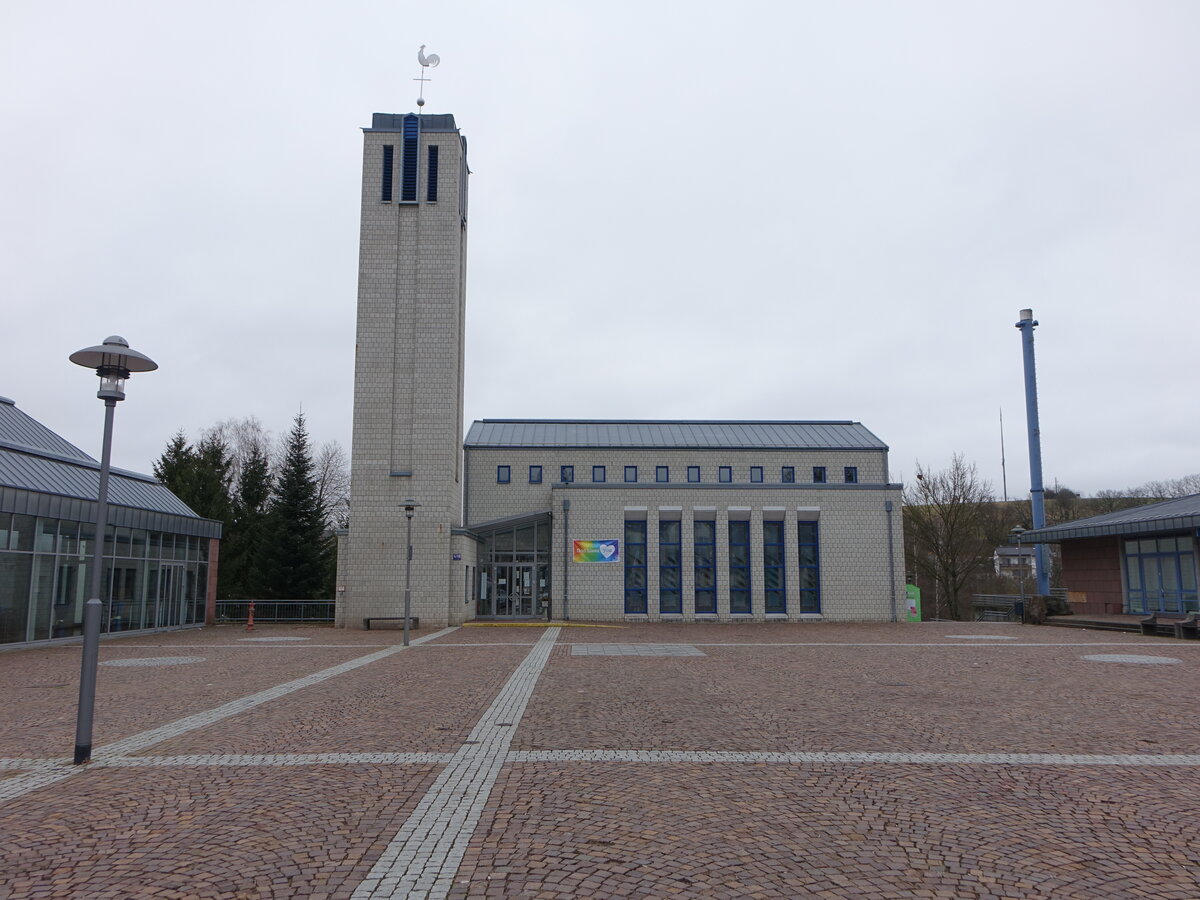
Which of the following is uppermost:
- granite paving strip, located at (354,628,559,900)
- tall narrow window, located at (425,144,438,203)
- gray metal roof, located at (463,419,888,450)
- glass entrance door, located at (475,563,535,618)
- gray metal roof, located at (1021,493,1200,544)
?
tall narrow window, located at (425,144,438,203)

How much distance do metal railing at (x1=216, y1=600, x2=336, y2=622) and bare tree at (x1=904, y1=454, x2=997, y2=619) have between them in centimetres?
2798

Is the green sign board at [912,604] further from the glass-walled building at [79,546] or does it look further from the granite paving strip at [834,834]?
the granite paving strip at [834,834]

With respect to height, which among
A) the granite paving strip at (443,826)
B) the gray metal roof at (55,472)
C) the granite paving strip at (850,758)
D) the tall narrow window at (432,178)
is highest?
the tall narrow window at (432,178)

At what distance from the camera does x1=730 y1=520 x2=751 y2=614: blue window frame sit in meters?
32.2

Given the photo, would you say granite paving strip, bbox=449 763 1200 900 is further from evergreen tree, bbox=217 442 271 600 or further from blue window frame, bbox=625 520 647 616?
evergreen tree, bbox=217 442 271 600

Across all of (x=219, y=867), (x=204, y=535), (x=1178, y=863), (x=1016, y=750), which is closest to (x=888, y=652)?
(x=1016, y=750)

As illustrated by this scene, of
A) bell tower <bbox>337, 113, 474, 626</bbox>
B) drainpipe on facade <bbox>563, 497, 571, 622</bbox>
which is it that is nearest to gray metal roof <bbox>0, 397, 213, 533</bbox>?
bell tower <bbox>337, 113, 474, 626</bbox>

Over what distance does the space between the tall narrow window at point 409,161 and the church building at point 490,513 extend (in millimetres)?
51

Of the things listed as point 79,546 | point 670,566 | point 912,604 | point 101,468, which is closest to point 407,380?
point 79,546

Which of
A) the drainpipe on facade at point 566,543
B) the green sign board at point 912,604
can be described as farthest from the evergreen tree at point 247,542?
the green sign board at point 912,604

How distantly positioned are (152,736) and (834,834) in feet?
23.2

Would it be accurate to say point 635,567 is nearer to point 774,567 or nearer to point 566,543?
point 566,543

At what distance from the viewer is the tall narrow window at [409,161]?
3012 centimetres

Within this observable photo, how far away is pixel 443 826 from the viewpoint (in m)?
5.63
